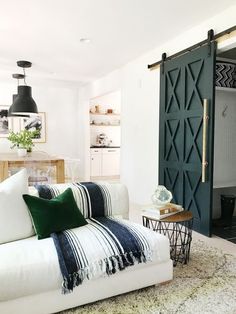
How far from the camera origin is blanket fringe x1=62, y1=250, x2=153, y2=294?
1864 millimetres

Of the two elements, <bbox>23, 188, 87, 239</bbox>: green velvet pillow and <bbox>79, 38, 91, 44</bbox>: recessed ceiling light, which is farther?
<bbox>79, 38, 91, 44</bbox>: recessed ceiling light

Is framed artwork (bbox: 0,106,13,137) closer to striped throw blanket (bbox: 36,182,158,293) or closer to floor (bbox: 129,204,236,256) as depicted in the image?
striped throw blanket (bbox: 36,182,158,293)

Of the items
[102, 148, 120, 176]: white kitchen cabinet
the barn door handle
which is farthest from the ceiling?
[102, 148, 120, 176]: white kitchen cabinet

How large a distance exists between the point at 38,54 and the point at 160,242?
13.1 ft

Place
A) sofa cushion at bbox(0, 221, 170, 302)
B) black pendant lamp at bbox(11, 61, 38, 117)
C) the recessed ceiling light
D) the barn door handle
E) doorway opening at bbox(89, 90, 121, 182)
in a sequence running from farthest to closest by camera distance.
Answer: doorway opening at bbox(89, 90, 121, 182)
black pendant lamp at bbox(11, 61, 38, 117)
the recessed ceiling light
the barn door handle
sofa cushion at bbox(0, 221, 170, 302)

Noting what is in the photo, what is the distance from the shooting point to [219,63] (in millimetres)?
3783

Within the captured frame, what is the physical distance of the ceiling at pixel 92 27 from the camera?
306cm

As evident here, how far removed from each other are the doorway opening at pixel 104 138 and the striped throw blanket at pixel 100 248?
5485 millimetres

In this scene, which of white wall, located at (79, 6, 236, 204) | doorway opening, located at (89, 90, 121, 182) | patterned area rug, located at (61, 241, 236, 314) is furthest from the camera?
doorway opening, located at (89, 90, 121, 182)

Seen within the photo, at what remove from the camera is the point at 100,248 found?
2037 mm

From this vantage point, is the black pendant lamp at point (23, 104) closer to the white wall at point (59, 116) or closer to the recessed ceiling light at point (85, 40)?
the recessed ceiling light at point (85, 40)

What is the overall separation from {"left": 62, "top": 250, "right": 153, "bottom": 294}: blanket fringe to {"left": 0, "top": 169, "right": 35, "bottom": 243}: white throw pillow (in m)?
0.60

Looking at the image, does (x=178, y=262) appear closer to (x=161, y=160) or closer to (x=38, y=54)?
(x=161, y=160)

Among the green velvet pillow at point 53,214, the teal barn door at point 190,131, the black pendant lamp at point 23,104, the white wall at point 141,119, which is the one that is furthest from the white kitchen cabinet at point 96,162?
the green velvet pillow at point 53,214
